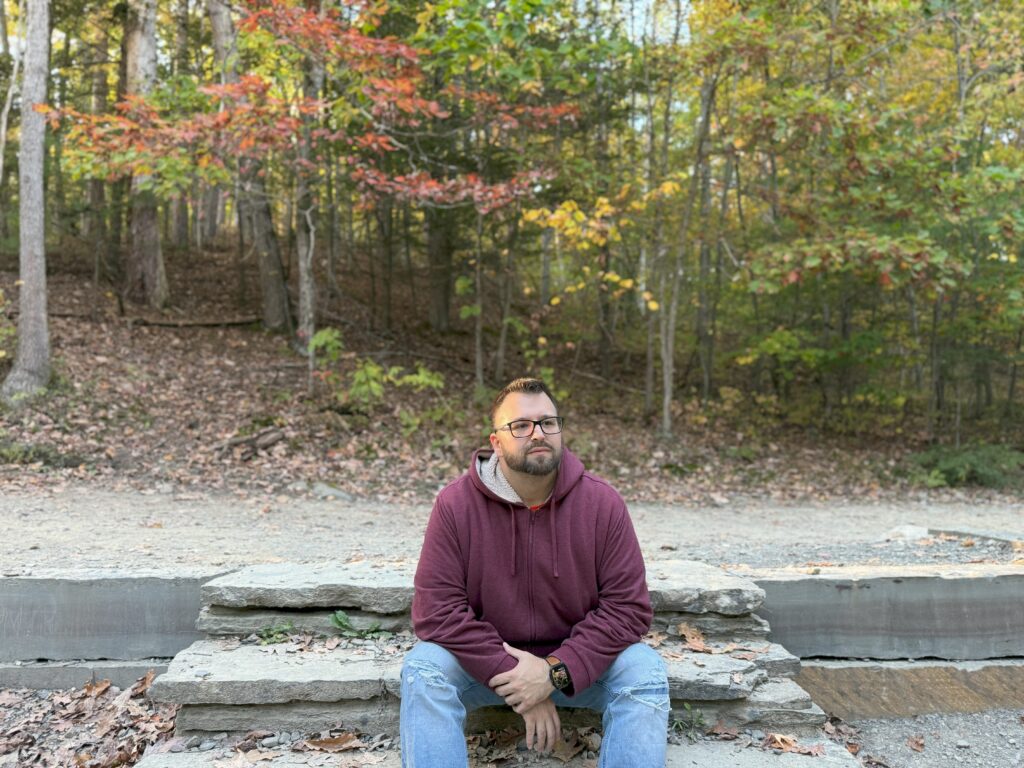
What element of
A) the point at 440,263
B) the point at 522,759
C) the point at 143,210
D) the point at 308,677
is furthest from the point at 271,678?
the point at 143,210

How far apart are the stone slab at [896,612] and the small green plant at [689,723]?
2.95ft

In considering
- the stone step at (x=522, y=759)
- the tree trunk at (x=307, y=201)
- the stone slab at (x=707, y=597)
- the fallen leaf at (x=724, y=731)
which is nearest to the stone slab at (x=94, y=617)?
the stone step at (x=522, y=759)

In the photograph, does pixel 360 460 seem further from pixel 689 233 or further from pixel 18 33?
pixel 18 33

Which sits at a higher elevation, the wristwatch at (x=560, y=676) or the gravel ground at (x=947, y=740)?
the wristwatch at (x=560, y=676)

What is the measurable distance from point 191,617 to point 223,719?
96 centimetres

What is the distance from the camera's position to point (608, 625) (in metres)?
2.80

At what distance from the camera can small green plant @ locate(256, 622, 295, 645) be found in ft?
11.4

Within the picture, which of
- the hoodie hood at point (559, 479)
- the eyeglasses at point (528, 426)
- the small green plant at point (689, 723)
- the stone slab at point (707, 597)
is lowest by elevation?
the small green plant at point (689, 723)

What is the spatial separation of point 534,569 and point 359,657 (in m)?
1.00

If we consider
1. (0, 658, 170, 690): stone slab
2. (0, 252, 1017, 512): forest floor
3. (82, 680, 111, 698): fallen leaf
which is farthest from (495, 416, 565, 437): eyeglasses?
(0, 252, 1017, 512): forest floor

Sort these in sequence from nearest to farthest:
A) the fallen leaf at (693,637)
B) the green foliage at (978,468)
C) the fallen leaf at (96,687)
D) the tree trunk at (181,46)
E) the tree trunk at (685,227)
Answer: the fallen leaf at (693,637), the fallen leaf at (96,687), the green foliage at (978,468), the tree trunk at (685,227), the tree trunk at (181,46)

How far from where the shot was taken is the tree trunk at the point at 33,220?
29.8 feet

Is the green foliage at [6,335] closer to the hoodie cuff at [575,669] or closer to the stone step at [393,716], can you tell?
the stone step at [393,716]

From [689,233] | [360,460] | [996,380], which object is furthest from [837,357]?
[360,460]
